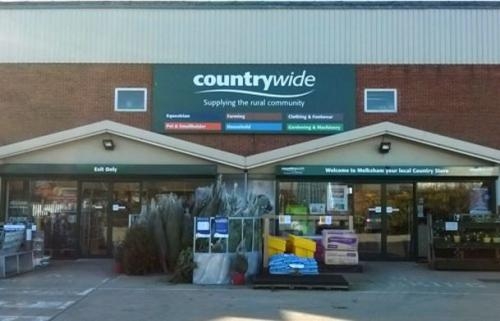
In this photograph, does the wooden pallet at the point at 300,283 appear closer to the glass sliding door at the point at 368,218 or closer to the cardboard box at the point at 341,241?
the cardboard box at the point at 341,241

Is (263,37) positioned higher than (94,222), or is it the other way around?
(263,37)

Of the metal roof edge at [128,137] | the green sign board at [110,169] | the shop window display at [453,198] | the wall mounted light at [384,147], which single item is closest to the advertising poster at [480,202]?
the shop window display at [453,198]

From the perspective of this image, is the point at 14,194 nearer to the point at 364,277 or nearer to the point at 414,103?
the point at 364,277

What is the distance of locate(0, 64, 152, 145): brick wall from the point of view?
821 inches

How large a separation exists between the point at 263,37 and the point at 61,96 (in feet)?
20.9

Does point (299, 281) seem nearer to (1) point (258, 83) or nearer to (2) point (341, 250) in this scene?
(2) point (341, 250)

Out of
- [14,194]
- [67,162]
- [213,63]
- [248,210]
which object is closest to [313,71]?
[213,63]

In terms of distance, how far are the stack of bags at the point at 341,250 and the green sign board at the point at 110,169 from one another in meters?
4.30

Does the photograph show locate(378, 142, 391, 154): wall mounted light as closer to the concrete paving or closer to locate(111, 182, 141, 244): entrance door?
the concrete paving

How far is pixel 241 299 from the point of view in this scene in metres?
12.4

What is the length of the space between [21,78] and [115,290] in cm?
1008

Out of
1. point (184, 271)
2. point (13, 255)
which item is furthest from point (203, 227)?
point (13, 255)

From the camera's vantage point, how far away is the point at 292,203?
19656 mm

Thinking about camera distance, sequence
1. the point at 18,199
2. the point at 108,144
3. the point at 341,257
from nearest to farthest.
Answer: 1. the point at 341,257
2. the point at 108,144
3. the point at 18,199
